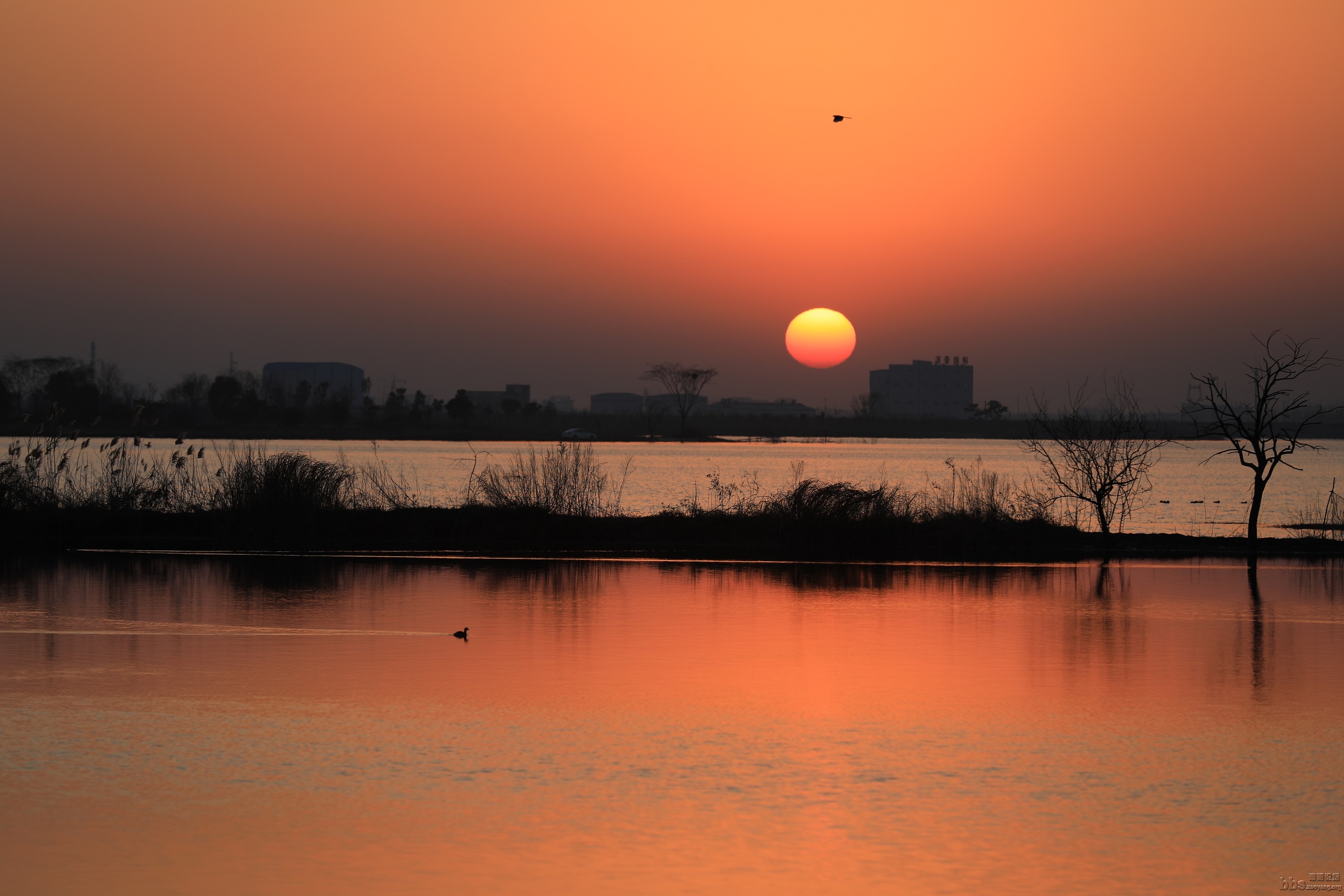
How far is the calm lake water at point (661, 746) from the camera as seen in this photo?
5516mm

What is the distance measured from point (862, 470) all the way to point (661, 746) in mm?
56630

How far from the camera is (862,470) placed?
207ft

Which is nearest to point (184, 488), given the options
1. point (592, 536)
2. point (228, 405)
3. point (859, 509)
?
point (592, 536)

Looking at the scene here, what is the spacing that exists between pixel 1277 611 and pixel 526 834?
10.8 m

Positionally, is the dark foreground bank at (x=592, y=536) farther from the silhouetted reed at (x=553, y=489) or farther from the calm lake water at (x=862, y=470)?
the calm lake water at (x=862, y=470)

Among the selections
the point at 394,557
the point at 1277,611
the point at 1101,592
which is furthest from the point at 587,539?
the point at 1277,611

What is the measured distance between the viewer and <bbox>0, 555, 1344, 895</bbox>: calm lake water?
18.1 feet

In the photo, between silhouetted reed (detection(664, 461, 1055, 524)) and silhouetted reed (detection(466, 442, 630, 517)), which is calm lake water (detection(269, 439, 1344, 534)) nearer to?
silhouetted reed (detection(466, 442, 630, 517))

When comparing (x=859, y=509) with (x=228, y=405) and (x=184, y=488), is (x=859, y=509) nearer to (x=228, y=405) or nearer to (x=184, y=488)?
(x=184, y=488)

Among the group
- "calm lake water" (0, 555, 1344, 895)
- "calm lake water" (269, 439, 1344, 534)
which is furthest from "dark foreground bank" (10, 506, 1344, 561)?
"calm lake water" (0, 555, 1344, 895)

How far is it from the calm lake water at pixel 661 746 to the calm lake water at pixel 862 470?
13.7 meters

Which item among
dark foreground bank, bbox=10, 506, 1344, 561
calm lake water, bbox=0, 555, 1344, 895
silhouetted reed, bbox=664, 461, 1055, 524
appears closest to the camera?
calm lake water, bbox=0, 555, 1344, 895

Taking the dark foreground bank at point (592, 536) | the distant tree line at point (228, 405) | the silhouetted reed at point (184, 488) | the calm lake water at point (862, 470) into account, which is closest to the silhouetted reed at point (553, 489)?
the dark foreground bank at point (592, 536)

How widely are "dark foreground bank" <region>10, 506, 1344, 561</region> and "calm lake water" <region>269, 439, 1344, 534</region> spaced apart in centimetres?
338
